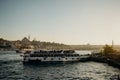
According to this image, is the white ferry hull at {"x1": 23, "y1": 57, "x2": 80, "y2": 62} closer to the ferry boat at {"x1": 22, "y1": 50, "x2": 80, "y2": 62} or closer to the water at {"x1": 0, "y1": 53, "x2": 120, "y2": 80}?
the ferry boat at {"x1": 22, "y1": 50, "x2": 80, "y2": 62}

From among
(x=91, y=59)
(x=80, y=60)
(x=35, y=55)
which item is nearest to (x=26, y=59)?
(x=35, y=55)

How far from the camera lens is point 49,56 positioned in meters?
114

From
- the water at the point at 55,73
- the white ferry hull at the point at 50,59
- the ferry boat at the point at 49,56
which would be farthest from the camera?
the ferry boat at the point at 49,56

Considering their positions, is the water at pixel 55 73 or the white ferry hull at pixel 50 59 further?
the white ferry hull at pixel 50 59

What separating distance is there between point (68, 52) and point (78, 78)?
2109 inches

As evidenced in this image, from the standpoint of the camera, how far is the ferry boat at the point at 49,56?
110 meters

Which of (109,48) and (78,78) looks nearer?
(78,78)

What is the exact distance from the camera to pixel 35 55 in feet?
363

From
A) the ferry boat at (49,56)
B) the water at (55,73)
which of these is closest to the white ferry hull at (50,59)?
the ferry boat at (49,56)

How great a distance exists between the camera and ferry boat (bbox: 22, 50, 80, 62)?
11004 centimetres

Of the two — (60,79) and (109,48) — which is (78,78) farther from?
(109,48)

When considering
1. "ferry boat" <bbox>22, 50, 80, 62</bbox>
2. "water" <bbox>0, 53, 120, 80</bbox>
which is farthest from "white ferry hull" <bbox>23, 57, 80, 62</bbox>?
"water" <bbox>0, 53, 120, 80</bbox>

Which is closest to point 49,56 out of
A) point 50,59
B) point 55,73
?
point 50,59

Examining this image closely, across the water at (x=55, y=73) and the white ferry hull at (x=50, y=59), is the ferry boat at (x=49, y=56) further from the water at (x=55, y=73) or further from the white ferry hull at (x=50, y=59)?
the water at (x=55, y=73)
